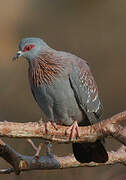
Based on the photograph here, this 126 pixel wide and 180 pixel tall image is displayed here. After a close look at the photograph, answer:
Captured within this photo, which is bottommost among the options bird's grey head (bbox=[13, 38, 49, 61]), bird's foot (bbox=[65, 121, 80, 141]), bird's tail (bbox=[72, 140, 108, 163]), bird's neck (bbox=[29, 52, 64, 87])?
bird's tail (bbox=[72, 140, 108, 163])

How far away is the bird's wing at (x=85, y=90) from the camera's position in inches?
163

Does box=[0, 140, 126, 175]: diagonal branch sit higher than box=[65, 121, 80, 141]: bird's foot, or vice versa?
box=[65, 121, 80, 141]: bird's foot

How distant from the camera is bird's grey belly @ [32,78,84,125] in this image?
4.05 meters

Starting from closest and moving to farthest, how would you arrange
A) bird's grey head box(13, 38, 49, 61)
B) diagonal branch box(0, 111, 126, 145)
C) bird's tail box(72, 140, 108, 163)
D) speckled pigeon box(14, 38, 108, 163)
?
diagonal branch box(0, 111, 126, 145) → bird's tail box(72, 140, 108, 163) → speckled pigeon box(14, 38, 108, 163) → bird's grey head box(13, 38, 49, 61)

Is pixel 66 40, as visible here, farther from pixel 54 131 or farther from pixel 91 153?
pixel 54 131

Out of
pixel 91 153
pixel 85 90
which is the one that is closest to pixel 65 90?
pixel 85 90

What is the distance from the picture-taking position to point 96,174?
6.50 metres

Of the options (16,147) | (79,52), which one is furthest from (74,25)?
(16,147)

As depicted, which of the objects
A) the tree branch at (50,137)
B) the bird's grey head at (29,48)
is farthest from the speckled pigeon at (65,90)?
the tree branch at (50,137)

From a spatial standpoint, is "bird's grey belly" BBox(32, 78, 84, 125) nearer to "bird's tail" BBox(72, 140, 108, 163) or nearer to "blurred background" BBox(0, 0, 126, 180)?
"bird's tail" BBox(72, 140, 108, 163)

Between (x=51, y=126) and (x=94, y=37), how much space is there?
4.06 m

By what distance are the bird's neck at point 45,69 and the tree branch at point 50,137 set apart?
454mm

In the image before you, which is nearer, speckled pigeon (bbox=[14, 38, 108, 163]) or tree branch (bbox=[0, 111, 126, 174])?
tree branch (bbox=[0, 111, 126, 174])

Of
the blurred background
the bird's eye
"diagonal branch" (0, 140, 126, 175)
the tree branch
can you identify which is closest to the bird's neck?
the bird's eye
